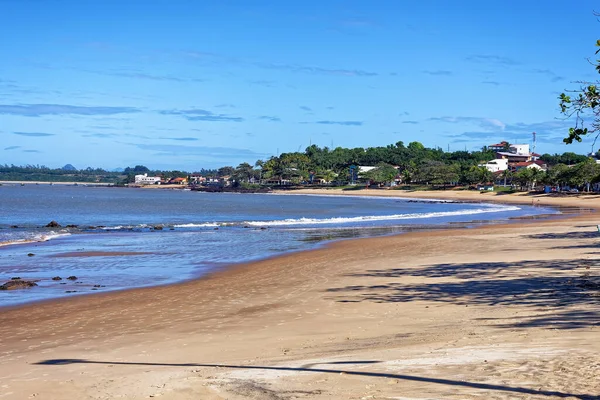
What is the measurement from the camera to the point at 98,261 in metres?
24.1

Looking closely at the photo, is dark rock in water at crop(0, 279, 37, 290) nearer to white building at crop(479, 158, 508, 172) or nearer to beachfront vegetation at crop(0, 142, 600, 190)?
beachfront vegetation at crop(0, 142, 600, 190)

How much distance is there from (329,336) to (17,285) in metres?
10.9

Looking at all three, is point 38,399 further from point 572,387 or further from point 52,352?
point 572,387

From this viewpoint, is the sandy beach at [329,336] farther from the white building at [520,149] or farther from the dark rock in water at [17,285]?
the white building at [520,149]

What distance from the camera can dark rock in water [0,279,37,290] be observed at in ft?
57.0

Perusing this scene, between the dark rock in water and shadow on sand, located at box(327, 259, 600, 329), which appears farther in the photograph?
the dark rock in water

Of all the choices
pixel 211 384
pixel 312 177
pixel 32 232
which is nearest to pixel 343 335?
pixel 211 384

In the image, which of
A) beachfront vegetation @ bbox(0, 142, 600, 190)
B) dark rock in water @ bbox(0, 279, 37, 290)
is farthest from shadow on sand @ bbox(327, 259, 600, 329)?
beachfront vegetation @ bbox(0, 142, 600, 190)

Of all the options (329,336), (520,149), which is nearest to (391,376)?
(329,336)

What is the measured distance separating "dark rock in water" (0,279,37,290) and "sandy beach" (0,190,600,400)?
8.81 feet

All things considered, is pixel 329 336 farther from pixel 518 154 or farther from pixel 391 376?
pixel 518 154

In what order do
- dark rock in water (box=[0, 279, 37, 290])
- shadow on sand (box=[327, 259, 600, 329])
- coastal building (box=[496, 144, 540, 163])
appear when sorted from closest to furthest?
shadow on sand (box=[327, 259, 600, 329])
dark rock in water (box=[0, 279, 37, 290])
coastal building (box=[496, 144, 540, 163])

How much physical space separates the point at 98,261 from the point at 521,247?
1618 cm

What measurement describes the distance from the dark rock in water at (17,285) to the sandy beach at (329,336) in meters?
2.69
